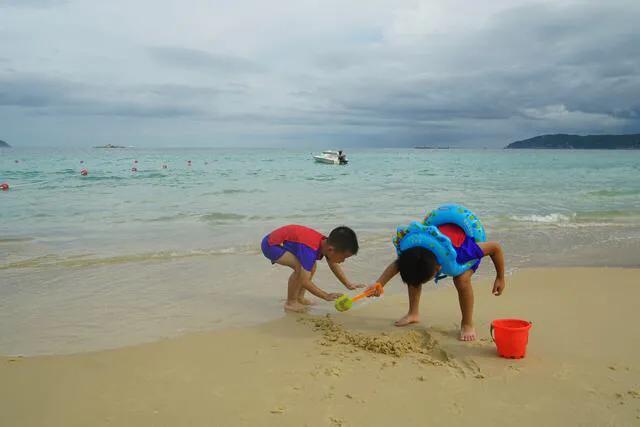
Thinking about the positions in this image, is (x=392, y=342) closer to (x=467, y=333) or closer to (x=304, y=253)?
(x=467, y=333)

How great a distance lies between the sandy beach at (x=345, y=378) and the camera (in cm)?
268

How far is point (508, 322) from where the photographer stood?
3719 mm

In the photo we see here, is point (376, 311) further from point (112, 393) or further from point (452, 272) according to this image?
point (112, 393)

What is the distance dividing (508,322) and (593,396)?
2.95 feet

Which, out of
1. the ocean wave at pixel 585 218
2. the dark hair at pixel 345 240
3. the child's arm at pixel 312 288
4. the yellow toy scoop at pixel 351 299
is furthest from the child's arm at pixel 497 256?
the ocean wave at pixel 585 218

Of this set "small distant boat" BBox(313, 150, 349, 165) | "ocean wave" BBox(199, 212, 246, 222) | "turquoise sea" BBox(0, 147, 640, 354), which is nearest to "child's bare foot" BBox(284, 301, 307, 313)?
"turquoise sea" BBox(0, 147, 640, 354)

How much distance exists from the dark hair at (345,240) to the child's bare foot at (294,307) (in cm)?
75

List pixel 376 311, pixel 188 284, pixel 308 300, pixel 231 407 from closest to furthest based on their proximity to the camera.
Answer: pixel 231 407
pixel 376 311
pixel 308 300
pixel 188 284

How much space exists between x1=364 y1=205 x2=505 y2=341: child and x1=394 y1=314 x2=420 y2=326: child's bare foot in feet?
0.95

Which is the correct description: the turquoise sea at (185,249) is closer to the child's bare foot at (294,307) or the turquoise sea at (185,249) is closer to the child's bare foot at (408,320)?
the child's bare foot at (294,307)

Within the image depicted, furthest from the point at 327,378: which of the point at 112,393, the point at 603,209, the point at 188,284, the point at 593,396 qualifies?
the point at 603,209

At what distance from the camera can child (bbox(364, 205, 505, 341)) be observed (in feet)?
12.3

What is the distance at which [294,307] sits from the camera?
4.76 m

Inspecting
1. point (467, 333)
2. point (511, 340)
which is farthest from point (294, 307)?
point (511, 340)
